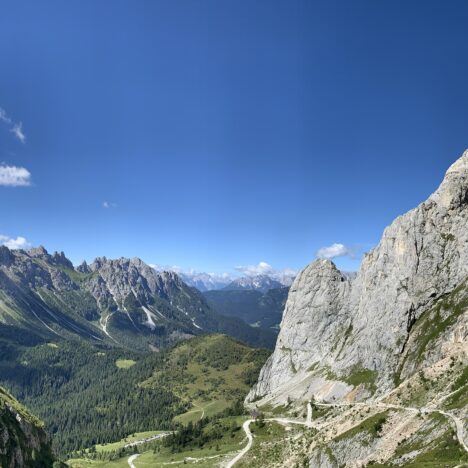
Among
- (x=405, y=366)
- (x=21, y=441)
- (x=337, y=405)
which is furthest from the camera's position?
(x=337, y=405)

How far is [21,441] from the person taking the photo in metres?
97.1

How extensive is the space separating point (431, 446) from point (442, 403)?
18.4 m

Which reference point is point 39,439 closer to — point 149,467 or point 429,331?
point 149,467

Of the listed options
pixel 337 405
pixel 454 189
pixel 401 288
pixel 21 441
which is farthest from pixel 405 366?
pixel 21 441

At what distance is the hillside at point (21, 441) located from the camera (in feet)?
289

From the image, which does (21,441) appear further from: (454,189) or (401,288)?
(454,189)

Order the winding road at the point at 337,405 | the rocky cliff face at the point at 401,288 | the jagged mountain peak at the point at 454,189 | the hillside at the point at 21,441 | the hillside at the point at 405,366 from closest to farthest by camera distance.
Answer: the winding road at the point at 337,405
the hillside at the point at 21,441
the hillside at the point at 405,366
the rocky cliff face at the point at 401,288
the jagged mountain peak at the point at 454,189

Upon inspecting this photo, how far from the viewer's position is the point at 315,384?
7456 inches

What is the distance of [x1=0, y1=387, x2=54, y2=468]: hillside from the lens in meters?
88.0

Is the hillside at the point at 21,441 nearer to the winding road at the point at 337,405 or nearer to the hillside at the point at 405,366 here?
the winding road at the point at 337,405

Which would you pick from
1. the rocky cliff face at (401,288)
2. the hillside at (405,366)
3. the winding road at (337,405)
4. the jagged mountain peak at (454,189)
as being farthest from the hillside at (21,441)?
the jagged mountain peak at (454,189)

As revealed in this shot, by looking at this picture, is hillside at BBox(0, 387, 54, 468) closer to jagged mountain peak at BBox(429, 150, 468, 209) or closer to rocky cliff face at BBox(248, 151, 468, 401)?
rocky cliff face at BBox(248, 151, 468, 401)

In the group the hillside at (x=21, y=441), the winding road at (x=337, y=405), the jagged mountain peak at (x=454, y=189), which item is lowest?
the winding road at (x=337, y=405)

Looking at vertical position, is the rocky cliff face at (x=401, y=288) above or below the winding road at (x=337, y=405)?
above
